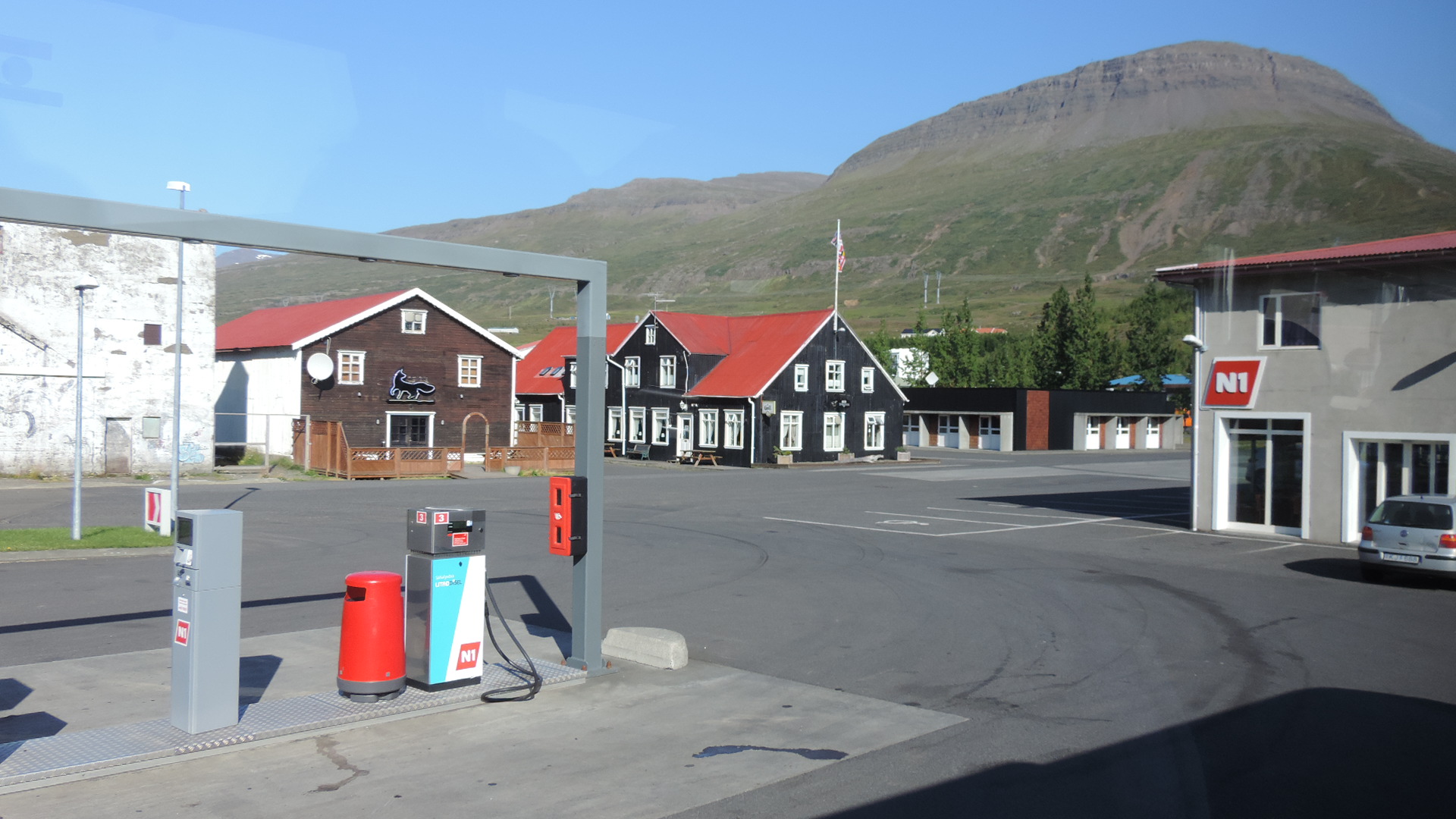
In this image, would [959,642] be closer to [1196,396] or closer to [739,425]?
[1196,396]

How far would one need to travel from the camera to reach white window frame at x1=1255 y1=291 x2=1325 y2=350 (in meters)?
21.6

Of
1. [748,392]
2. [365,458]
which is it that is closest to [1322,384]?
[748,392]

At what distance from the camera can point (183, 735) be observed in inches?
280

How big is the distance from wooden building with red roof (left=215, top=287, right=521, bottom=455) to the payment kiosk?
1452 inches

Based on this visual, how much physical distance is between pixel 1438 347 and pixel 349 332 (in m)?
37.8

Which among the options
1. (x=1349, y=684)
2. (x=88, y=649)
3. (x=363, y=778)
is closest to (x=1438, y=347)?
(x=1349, y=684)

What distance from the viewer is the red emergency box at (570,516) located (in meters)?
8.98

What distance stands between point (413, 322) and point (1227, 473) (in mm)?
33643

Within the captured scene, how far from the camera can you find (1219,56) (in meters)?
162

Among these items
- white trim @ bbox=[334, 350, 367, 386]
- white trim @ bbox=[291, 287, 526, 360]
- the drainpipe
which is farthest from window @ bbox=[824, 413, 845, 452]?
the drainpipe

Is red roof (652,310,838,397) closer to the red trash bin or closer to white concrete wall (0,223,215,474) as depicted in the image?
white concrete wall (0,223,215,474)

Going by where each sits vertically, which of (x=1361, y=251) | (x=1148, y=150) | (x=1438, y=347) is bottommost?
(x=1438, y=347)

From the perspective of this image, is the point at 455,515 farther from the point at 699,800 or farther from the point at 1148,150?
the point at 1148,150

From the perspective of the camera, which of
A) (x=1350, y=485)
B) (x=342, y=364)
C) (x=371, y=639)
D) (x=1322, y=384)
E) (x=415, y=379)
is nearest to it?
(x=371, y=639)
